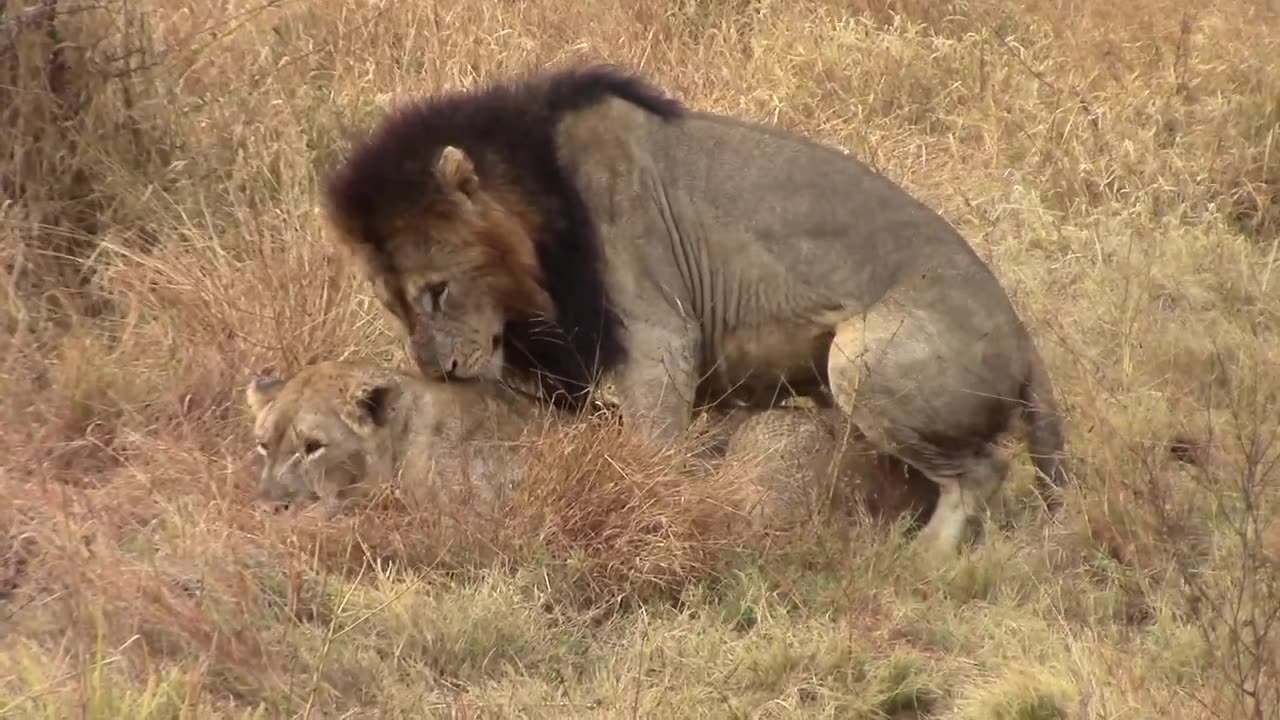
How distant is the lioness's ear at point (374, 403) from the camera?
598 cm

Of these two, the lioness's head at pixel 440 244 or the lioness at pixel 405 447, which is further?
the lioness's head at pixel 440 244

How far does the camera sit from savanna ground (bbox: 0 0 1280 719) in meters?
4.94

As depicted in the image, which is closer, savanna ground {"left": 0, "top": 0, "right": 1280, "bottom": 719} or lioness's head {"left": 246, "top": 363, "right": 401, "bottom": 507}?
savanna ground {"left": 0, "top": 0, "right": 1280, "bottom": 719}

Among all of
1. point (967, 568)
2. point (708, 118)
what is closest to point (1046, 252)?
point (708, 118)

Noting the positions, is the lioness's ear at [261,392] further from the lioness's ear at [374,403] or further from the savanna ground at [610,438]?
the lioness's ear at [374,403]

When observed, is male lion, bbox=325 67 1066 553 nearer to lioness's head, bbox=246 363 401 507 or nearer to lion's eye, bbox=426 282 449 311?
lion's eye, bbox=426 282 449 311

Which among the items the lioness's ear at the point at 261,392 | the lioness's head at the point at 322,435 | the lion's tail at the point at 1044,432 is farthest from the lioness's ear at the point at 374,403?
the lion's tail at the point at 1044,432

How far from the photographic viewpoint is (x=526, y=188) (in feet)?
20.6

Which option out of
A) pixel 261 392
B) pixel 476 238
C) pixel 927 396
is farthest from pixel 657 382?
pixel 261 392

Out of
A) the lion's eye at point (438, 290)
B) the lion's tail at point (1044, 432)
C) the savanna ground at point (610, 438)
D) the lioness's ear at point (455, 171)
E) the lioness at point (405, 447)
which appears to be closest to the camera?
the savanna ground at point (610, 438)

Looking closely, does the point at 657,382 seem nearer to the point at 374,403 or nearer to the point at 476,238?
the point at 476,238

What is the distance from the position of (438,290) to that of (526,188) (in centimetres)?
45

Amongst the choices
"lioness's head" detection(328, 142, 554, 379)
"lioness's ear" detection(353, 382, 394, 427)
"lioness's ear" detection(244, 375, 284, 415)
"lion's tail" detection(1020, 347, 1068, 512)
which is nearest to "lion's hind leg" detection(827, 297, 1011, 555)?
"lion's tail" detection(1020, 347, 1068, 512)

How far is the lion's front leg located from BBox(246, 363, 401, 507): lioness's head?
754 mm
